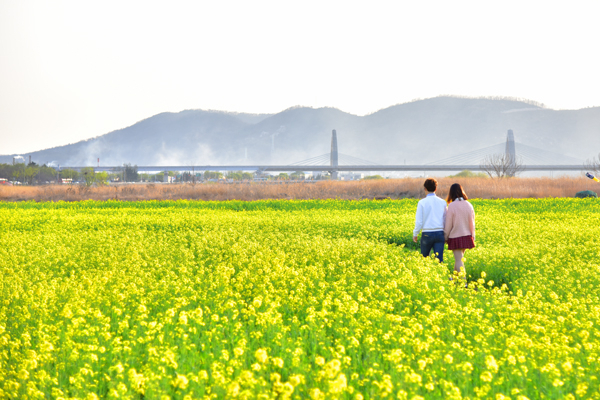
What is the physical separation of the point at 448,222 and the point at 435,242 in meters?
0.60

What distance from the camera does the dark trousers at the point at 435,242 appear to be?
9.39 meters

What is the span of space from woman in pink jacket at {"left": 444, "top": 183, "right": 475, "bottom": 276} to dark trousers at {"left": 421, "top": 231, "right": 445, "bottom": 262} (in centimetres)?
30

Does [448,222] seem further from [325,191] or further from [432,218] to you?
[325,191]

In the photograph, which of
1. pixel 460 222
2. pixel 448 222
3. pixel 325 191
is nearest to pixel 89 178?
pixel 325 191

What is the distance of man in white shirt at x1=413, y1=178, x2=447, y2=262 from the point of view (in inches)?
364

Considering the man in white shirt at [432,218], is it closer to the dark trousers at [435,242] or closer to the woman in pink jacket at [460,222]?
the dark trousers at [435,242]

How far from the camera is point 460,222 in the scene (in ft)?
29.5

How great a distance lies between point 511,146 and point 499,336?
101 metres

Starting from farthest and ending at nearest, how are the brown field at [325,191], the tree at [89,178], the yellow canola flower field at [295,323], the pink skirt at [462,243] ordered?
the tree at [89,178]
the brown field at [325,191]
the pink skirt at [462,243]
the yellow canola flower field at [295,323]

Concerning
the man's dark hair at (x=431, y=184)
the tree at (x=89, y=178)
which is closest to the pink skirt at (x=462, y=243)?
the man's dark hair at (x=431, y=184)

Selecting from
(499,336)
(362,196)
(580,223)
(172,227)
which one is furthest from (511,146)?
(499,336)

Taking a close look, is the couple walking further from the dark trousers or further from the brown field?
the brown field

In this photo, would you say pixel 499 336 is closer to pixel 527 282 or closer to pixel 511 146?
pixel 527 282

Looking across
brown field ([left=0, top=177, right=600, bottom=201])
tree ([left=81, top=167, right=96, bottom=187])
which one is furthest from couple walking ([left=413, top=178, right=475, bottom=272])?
tree ([left=81, top=167, right=96, bottom=187])
